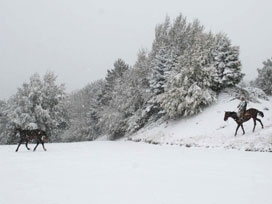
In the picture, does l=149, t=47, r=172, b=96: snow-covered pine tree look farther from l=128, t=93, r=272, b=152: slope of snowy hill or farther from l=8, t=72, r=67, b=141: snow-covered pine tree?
l=8, t=72, r=67, b=141: snow-covered pine tree

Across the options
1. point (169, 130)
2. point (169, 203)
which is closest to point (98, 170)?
point (169, 203)

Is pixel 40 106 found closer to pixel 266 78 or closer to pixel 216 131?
pixel 216 131

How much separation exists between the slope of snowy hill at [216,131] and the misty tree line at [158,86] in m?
1.25

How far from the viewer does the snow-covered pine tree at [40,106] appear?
26344mm

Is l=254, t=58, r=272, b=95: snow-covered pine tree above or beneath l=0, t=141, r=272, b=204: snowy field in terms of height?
above

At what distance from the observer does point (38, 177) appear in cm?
529

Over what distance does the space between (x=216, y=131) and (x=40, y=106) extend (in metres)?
22.6

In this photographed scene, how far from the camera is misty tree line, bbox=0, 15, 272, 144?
69.6 feet

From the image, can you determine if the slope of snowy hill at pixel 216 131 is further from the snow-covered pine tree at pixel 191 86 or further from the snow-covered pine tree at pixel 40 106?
the snow-covered pine tree at pixel 40 106

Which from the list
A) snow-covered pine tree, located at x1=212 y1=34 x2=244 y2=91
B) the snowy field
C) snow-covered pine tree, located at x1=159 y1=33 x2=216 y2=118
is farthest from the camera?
snow-covered pine tree, located at x1=212 y1=34 x2=244 y2=91

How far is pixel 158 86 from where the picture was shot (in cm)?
2508

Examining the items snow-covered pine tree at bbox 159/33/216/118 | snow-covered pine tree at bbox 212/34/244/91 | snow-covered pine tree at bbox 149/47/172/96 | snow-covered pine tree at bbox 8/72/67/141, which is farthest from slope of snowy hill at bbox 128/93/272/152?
snow-covered pine tree at bbox 8/72/67/141

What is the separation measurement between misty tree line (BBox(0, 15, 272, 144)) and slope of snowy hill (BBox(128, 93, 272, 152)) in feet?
4.11

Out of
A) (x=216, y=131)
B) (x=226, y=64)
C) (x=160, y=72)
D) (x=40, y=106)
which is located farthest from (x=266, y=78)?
(x=40, y=106)
